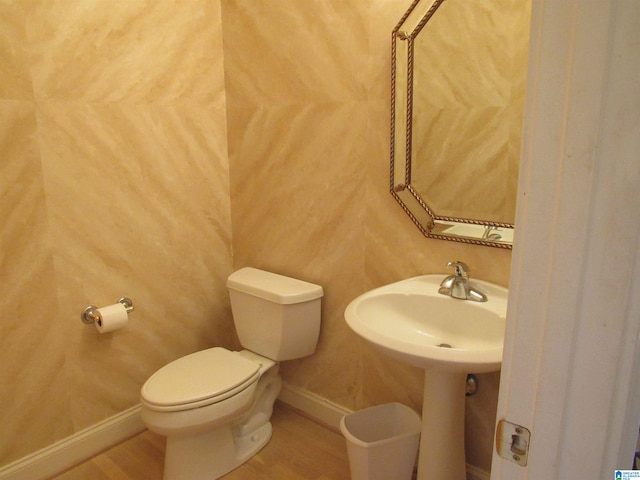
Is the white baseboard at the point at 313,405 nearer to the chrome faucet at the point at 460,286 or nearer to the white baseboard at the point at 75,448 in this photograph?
the white baseboard at the point at 75,448

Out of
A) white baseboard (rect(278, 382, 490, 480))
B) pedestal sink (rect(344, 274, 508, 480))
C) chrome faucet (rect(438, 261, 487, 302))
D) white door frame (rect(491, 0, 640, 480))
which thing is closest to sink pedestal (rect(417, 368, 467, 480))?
pedestal sink (rect(344, 274, 508, 480))

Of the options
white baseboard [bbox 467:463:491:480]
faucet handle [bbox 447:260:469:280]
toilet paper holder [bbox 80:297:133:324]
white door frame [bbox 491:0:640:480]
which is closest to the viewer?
white door frame [bbox 491:0:640:480]

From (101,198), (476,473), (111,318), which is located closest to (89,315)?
(111,318)

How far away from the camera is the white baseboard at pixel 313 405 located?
222 cm

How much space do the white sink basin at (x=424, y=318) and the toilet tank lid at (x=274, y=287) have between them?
1.47ft

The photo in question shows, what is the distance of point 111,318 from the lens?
76.8 inches

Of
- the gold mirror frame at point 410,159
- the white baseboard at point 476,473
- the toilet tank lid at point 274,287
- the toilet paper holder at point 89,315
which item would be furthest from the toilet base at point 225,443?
the gold mirror frame at point 410,159

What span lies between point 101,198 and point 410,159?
130cm

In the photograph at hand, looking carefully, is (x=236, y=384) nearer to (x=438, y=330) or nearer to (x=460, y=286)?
(x=438, y=330)

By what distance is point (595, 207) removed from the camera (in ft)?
1.50

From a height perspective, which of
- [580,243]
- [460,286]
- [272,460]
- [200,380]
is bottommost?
[272,460]

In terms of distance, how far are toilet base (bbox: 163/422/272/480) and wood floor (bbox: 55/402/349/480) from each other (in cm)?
4

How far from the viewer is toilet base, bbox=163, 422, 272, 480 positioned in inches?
73.1

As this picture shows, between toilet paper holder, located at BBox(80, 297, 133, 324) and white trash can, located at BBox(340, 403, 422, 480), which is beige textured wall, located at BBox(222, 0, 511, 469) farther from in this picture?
toilet paper holder, located at BBox(80, 297, 133, 324)
